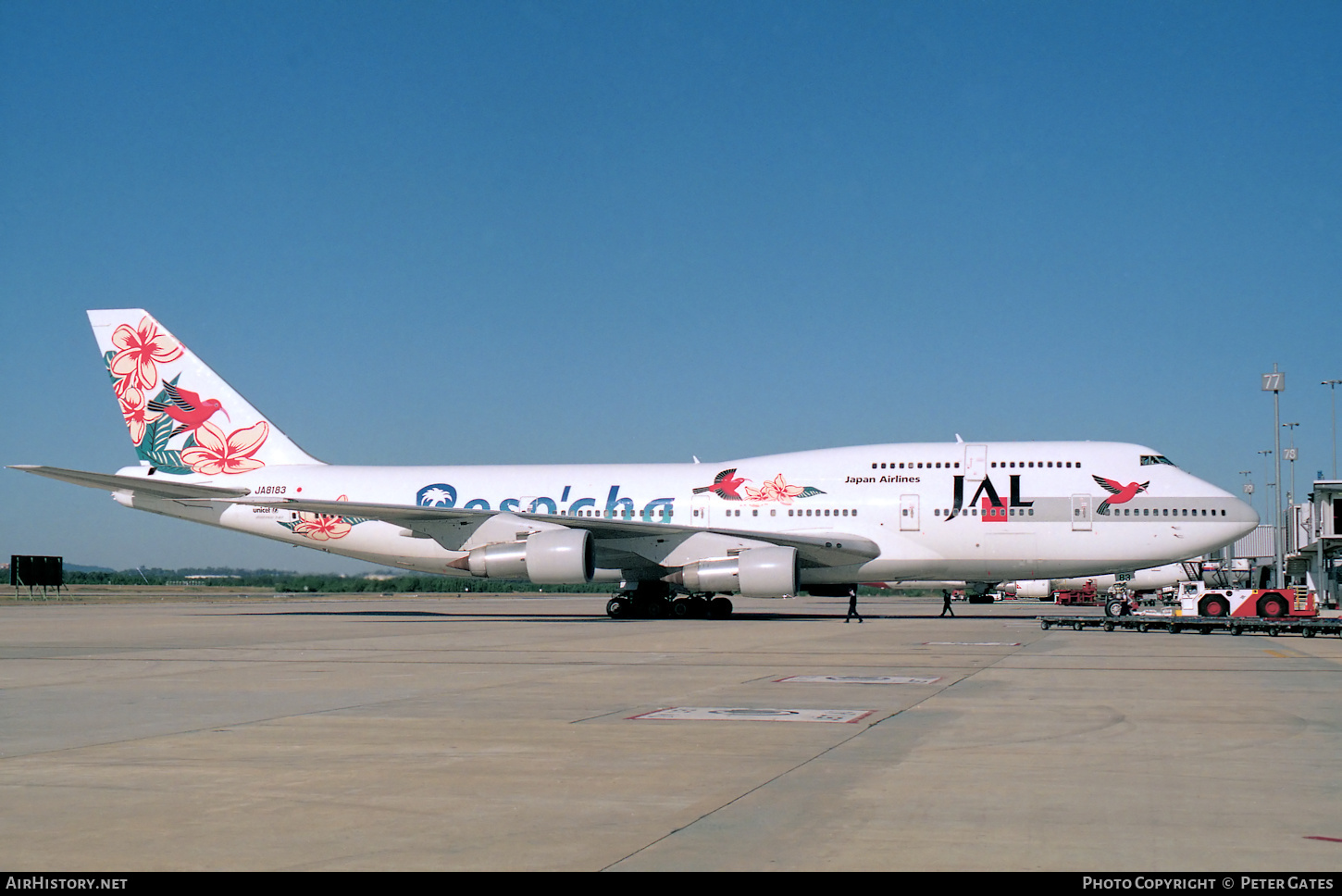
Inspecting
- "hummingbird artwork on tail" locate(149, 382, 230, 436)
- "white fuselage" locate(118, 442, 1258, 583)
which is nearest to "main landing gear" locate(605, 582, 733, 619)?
"white fuselage" locate(118, 442, 1258, 583)

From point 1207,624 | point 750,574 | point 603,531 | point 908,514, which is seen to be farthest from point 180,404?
point 1207,624

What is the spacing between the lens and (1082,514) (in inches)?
1198

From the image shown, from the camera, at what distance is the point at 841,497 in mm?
32312

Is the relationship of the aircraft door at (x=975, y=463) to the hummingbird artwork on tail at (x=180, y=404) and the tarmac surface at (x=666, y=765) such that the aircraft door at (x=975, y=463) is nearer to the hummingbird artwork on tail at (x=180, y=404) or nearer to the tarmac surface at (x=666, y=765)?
the tarmac surface at (x=666, y=765)

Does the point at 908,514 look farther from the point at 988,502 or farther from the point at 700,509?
the point at 700,509

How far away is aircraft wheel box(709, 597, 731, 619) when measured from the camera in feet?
110

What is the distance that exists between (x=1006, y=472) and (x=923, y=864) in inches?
1077

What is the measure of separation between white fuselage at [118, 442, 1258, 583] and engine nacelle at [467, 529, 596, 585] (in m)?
0.70

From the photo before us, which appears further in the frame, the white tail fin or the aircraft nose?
the white tail fin

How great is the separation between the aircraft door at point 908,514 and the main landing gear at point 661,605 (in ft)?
18.4

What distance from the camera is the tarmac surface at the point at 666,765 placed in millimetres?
5332

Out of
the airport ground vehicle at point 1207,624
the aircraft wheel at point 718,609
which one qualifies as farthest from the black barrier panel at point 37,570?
the airport ground vehicle at point 1207,624

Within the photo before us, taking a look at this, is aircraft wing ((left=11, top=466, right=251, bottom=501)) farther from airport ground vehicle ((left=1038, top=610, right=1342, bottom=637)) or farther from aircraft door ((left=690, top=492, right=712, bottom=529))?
airport ground vehicle ((left=1038, top=610, right=1342, bottom=637))
